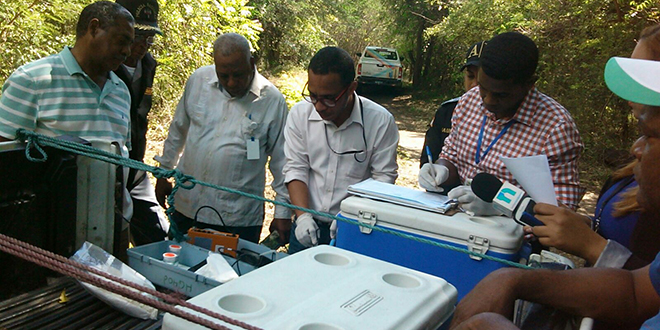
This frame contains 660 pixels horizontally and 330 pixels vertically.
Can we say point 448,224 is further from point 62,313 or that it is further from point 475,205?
point 62,313

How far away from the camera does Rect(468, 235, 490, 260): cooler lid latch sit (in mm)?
1650

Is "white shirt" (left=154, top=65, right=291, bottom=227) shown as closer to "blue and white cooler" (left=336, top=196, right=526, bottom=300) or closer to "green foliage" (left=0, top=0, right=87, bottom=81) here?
A: "blue and white cooler" (left=336, top=196, right=526, bottom=300)

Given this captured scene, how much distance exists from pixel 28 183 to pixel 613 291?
1.67 meters

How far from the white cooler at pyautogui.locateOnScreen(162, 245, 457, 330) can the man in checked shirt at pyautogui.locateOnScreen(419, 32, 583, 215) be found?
86 centimetres

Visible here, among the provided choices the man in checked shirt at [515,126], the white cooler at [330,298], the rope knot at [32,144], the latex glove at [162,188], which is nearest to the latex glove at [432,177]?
the man in checked shirt at [515,126]

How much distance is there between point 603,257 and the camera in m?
1.48

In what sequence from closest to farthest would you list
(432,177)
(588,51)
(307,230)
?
(432,177), (307,230), (588,51)

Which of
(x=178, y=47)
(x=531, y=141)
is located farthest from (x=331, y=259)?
(x=178, y=47)

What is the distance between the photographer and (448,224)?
5.57 feet

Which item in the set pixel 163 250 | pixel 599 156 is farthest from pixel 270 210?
pixel 599 156

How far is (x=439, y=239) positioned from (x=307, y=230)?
2.73 feet

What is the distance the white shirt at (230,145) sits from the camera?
10.1 ft

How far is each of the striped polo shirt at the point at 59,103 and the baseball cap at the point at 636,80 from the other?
211cm

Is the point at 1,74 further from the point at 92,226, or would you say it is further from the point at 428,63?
the point at 428,63
